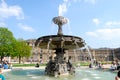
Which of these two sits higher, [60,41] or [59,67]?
[60,41]

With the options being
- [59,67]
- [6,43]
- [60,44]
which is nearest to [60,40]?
[60,44]

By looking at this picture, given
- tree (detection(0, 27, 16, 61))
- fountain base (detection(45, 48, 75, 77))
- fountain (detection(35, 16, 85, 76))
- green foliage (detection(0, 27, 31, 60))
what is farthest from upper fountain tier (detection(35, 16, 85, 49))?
tree (detection(0, 27, 16, 61))

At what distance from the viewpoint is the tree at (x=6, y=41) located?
69.8m

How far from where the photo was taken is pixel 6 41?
232 feet

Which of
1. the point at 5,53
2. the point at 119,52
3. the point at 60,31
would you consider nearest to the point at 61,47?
the point at 60,31

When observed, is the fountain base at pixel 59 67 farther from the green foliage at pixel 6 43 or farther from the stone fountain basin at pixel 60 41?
the green foliage at pixel 6 43

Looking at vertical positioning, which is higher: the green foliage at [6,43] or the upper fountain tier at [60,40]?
the green foliage at [6,43]

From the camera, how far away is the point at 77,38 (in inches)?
882

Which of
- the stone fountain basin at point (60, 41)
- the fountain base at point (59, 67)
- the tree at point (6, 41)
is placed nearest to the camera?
the stone fountain basin at point (60, 41)

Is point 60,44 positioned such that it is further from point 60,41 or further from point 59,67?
point 59,67

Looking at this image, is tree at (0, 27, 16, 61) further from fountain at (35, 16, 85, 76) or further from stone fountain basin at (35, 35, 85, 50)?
stone fountain basin at (35, 35, 85, 50)

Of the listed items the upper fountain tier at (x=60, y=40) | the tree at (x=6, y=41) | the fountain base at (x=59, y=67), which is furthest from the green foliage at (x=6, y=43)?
the fountain base at (x=59, y=67)

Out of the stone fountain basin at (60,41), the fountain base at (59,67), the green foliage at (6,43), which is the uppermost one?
the green foliage at (6,43)

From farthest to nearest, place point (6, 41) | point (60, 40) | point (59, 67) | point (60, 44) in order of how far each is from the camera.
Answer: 1. point (6, 41)
2. point (60, 44)
3. point (59, 67)
4. point (60, 40)
